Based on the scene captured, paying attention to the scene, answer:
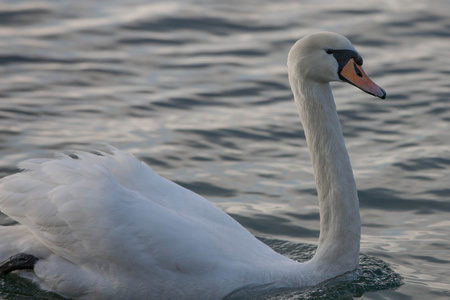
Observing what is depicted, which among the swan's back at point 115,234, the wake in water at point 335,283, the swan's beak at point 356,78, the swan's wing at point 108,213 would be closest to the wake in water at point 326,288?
the wake in water at point 335,283

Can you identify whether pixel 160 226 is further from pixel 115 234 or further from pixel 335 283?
pixel 335 283

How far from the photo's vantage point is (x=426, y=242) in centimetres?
802

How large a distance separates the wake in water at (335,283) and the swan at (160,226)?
0.07 m

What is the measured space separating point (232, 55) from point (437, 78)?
3.11 meters

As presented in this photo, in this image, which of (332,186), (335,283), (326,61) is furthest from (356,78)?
(335,283)

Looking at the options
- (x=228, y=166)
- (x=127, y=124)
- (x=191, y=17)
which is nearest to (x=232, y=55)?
(x=191, y=17)

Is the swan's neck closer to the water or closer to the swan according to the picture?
the swan

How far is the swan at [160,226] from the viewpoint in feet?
20.2

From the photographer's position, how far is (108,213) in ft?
20.3

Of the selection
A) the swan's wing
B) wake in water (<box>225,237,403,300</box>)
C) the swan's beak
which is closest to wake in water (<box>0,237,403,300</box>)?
wake in water (<box>225,237,403,300</box>)

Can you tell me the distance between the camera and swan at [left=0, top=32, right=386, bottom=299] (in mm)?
6160

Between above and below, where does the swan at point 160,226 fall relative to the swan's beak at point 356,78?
below

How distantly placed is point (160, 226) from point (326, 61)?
1.76 metres

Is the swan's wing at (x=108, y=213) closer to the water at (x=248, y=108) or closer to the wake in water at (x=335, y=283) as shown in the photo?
the wake in water at (x=335, y=283)
